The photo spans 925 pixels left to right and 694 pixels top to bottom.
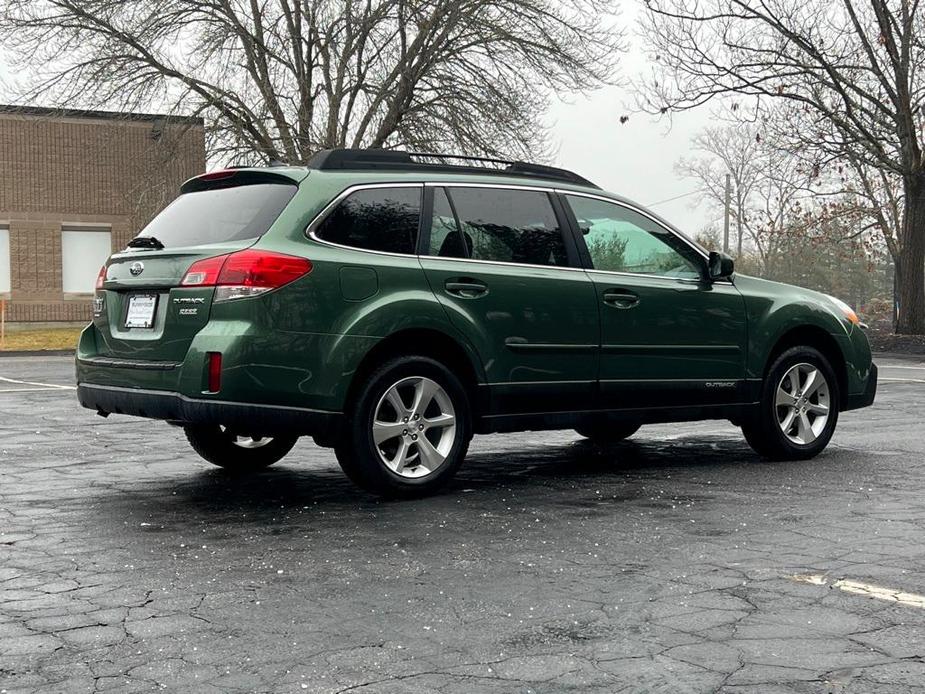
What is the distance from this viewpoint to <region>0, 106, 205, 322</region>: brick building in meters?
33.0

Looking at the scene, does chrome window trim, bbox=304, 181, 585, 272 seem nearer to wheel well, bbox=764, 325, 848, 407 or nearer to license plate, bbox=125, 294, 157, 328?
license plate, bbox=125, 294, 157, 328

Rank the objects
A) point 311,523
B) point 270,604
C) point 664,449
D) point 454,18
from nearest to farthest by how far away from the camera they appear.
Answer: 1. point 270,604
2. point 311,523
3. point 664,449
4. point 454,18

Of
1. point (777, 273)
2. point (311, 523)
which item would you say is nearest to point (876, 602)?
point (311, 523)

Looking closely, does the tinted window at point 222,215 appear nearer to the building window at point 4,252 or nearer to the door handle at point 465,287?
the door handle at point 465,287

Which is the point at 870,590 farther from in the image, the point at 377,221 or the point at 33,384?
the point at 33,384

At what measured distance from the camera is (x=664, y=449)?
9070 millimetres

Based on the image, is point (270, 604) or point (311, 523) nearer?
point (270, 604)

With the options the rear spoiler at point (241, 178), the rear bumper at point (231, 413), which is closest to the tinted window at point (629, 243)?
the rear spoiler at point (241, 178)

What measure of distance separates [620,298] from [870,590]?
3.21m

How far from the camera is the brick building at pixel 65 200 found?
3303 centimetres

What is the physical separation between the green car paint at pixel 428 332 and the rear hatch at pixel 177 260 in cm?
2

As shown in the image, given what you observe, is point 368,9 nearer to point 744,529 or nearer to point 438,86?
point 438,86

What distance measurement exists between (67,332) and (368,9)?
11269mm

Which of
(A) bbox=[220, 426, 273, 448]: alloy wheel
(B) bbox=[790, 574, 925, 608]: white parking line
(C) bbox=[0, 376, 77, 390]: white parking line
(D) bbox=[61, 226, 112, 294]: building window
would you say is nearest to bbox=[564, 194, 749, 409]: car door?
(A) bbox=[220, 426, 273, 448]: alloy wheel
